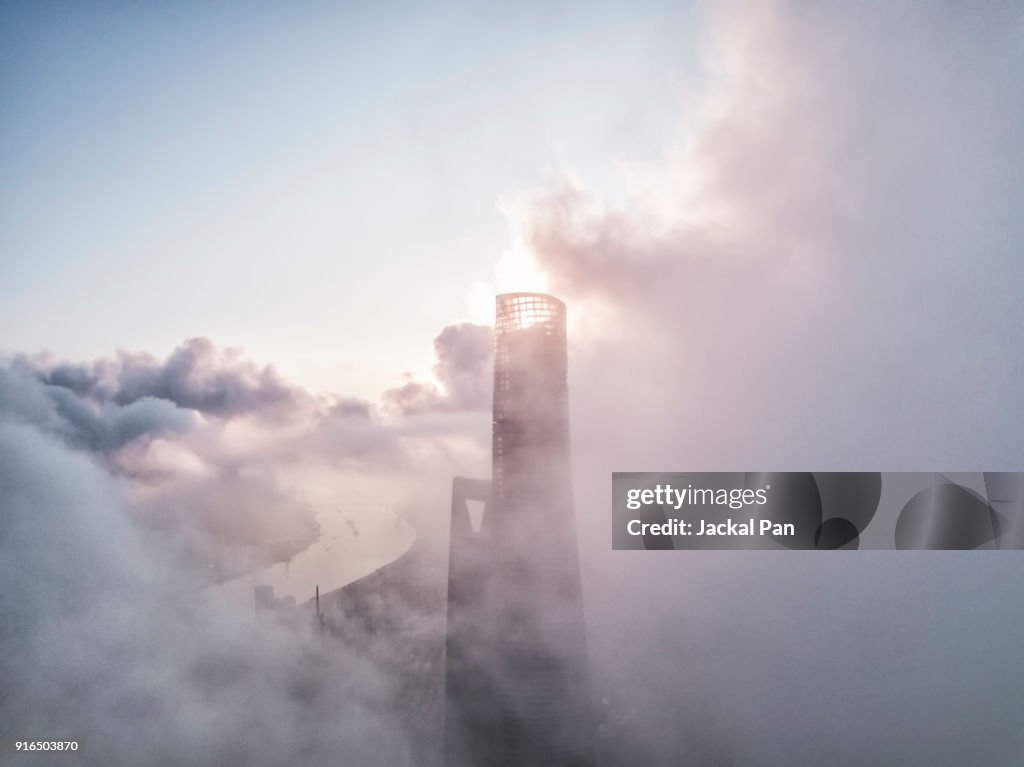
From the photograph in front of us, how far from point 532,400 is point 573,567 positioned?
51.9 ft

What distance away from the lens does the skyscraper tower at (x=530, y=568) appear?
58438mm

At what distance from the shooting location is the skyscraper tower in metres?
58.4

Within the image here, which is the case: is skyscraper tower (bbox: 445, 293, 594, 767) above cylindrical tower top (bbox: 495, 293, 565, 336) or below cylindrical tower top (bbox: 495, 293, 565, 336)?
below

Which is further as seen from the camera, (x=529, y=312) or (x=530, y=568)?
(x=529, y=312)

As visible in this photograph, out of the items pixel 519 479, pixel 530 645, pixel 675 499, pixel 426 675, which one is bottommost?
pixel 426 675

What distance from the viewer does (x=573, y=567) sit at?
196ft

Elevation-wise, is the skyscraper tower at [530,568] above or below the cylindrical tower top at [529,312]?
below

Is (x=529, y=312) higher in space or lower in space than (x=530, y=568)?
higher

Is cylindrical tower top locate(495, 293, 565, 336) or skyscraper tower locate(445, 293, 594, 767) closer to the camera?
skyscraper tower locate(445, 293, 594, 767)

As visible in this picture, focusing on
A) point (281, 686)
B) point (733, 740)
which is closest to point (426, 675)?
point (281, 686)

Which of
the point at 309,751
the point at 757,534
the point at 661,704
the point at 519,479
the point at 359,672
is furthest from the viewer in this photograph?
the point at 359,672

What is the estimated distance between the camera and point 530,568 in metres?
59.5

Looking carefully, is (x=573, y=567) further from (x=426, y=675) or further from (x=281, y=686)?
(x=426, y=675)

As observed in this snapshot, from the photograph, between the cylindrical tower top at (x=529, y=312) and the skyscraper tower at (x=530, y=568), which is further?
the cylindrical tower top at (x=529, y=312)
